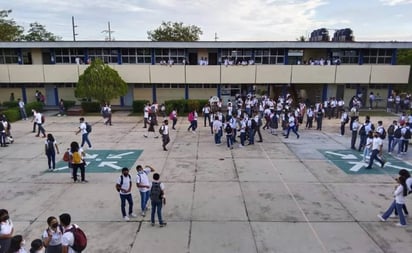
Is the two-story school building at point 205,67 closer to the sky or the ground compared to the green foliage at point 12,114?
closer to the sky

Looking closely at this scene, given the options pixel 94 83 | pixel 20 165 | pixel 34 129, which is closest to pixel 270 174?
pixel 20 165

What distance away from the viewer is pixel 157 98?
29.2m

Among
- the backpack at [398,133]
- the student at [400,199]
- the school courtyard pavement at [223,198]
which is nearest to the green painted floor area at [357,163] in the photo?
the school courtyard pavement at [223,198]

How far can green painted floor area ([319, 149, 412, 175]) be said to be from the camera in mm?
11995

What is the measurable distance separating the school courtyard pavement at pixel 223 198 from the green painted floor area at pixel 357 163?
4 centimetres

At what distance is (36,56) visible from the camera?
28922 mm

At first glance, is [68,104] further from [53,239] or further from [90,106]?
[53,239]

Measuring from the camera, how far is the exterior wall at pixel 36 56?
28797mm

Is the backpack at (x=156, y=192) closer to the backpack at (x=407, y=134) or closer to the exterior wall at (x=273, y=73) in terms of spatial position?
the backpack at (x=407, y=134)

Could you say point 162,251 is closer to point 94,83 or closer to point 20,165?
point 20,165

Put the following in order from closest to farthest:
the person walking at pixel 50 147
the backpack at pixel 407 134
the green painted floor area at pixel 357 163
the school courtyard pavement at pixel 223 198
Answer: the school courtyard pavement at pixel 223 198 → the person walking at pixel 50 147 → the green painted floor area at pixel 357 163 → the backpack at pixel 407 134

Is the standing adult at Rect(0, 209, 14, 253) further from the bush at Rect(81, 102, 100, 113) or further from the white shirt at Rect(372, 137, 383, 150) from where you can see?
the bush at Rect(81, 102, 100, 113)

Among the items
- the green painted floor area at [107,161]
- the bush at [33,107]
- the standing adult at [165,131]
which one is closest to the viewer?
the green painted floor area at [107,161]

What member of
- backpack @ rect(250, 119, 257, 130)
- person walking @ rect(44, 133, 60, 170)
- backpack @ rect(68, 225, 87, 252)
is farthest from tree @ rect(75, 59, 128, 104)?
backpack @ rect(68, 225, 87, 252)
